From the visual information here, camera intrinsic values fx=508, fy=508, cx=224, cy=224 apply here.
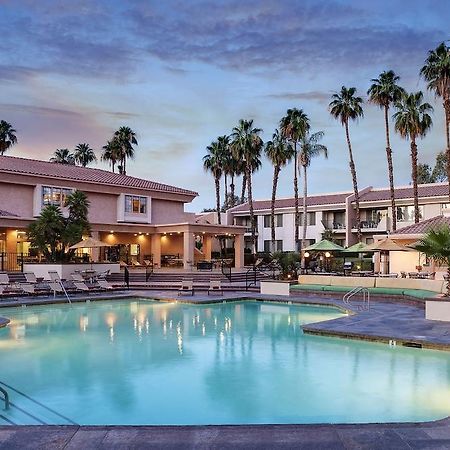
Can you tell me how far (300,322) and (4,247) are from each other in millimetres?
24145

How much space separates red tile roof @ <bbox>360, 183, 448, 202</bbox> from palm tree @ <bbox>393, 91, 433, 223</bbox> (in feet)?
18.6

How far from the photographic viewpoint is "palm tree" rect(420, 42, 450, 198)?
107 feet

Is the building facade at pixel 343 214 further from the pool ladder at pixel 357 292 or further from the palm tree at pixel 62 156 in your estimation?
the pool ladder at pixel 357 292

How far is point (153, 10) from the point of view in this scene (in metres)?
20.9

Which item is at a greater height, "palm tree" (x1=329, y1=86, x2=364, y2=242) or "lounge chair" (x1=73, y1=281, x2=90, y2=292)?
"palm tree" (x1=329, y1=86, x2=364, y2=242)

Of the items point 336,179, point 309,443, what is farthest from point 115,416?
point 336,179

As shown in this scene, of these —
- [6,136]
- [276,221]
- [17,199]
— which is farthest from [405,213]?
[6,136]

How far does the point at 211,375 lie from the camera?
10742mm

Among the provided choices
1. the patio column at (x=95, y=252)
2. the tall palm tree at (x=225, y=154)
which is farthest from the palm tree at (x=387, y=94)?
the patio column at (x=95, y=252)

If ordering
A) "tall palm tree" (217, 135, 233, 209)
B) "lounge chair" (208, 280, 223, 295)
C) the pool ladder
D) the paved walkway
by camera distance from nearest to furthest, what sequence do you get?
the paved walkway → the pool ladder → "lounge chair" (208, 280, 223, 295) → "tall palm tree" (217, 135, 233, 209)

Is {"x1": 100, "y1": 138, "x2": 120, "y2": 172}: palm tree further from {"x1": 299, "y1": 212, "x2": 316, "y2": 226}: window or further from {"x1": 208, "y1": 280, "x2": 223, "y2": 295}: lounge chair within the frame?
{"x1": 208, "y1": 280, "x2": 223, "y2": 295}: lounge chair

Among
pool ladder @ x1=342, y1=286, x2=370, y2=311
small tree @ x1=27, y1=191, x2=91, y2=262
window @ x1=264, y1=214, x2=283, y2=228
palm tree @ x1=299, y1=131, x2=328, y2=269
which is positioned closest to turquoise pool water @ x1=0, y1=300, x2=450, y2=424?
pool ladder @ x1=342, y1=286, x2=370, y2=311

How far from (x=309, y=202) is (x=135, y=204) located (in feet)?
64.3

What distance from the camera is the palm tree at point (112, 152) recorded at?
5644cm
